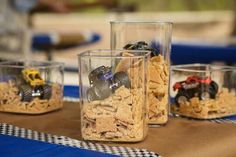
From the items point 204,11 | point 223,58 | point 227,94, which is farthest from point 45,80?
point 204,11

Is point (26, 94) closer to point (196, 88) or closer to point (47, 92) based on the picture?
point (47, 92)

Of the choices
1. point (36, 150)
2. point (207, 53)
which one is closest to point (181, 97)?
point (36, 150)

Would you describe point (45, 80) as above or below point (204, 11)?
below

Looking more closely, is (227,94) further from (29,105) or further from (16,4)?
(16,4)

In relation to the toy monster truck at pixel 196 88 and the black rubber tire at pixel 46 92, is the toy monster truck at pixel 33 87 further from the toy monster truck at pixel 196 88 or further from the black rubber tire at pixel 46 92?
the toy monster truck at pixel 196 88

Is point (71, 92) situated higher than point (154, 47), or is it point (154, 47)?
point (154, 47)
